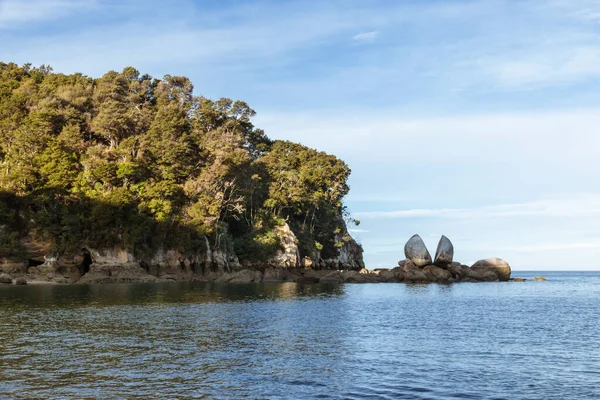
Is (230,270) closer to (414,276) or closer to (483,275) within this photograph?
(414,276)

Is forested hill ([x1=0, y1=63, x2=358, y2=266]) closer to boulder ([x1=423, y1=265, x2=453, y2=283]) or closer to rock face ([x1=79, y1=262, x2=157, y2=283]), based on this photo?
rock face ([x1=79, y1=262, x2=157, y2=283])

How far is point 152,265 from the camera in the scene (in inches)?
2859

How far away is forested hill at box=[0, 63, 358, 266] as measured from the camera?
67250 mm

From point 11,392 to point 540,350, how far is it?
20.2 metres

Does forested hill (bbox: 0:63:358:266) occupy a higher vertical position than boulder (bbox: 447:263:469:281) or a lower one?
higher

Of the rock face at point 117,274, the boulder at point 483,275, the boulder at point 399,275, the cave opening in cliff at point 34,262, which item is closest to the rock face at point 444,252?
the boulder at point 483,275

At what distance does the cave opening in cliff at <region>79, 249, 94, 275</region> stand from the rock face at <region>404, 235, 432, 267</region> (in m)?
45.6

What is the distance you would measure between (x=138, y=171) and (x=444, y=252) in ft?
152

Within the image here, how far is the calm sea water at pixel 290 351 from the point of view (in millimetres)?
16766

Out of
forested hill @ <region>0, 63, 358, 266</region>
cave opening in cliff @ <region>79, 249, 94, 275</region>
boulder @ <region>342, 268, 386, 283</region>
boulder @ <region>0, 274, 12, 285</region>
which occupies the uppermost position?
forested hill @ <region>0, 63, 358, 266</region>

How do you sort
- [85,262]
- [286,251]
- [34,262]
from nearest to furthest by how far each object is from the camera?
[34,262] < [85,262] < [286,251]

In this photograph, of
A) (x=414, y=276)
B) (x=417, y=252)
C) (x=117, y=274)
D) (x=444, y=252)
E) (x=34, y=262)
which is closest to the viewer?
(x=34, y=262)

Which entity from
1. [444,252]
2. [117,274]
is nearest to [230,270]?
[117,274]

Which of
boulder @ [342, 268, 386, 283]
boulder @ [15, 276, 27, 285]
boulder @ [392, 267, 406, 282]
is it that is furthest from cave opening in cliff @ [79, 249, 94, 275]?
boulder @ [392, 267, 406, 282]
